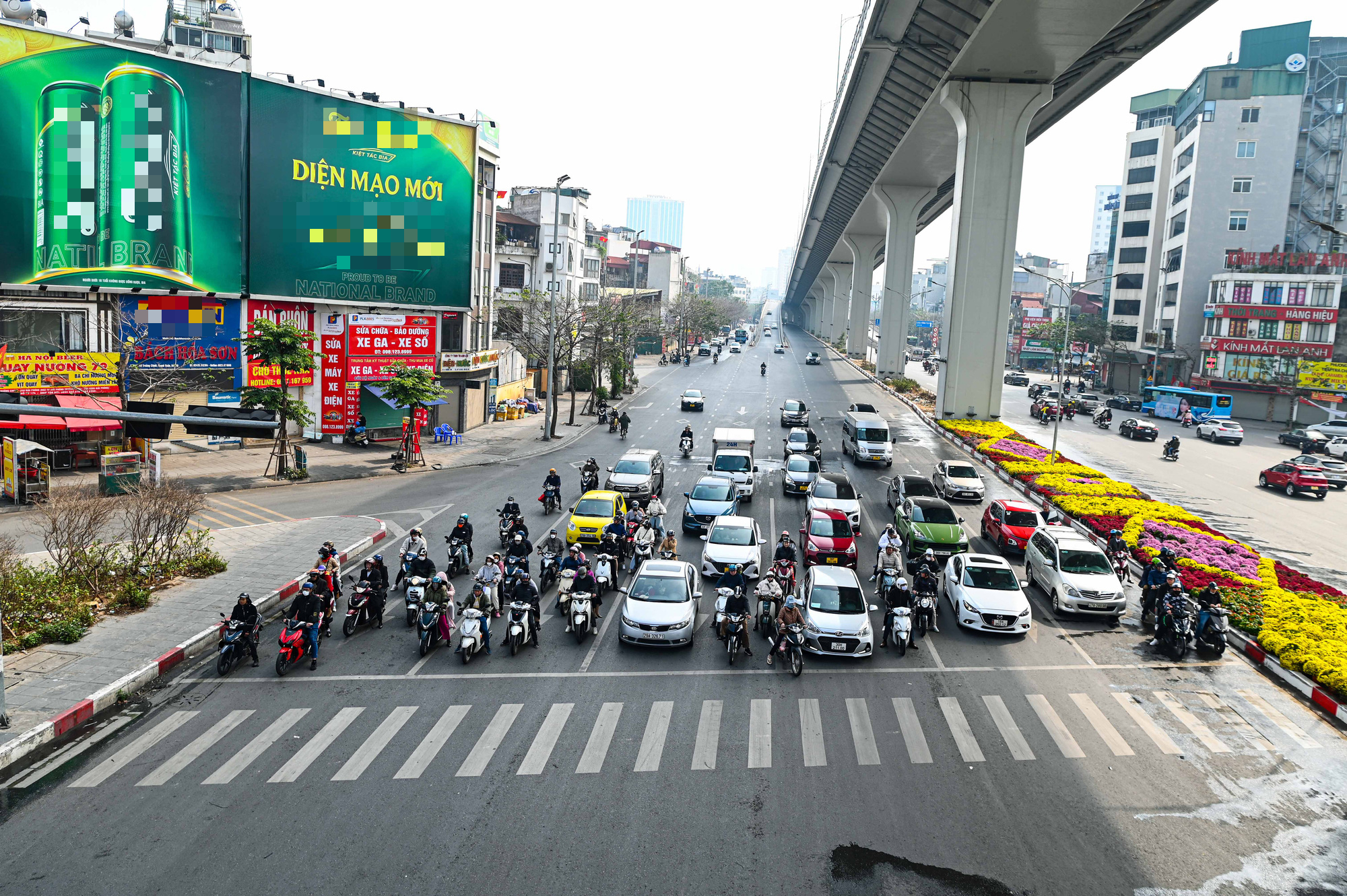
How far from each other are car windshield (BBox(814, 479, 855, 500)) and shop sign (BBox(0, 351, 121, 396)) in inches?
1059

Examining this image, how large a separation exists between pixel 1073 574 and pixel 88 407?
3389 cm

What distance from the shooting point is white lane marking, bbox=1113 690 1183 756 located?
43.9 feet

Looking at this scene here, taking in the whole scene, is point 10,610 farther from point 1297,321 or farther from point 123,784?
point 1297,321

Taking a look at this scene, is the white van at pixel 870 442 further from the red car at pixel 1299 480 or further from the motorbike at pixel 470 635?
the motorbike at pixel 470 635

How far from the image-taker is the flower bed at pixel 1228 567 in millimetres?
17031

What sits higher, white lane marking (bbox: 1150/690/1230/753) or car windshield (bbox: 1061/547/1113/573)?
car windshield (bbox: 1061/547/1113/573)

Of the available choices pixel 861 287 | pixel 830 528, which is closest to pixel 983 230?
pixel 830 528

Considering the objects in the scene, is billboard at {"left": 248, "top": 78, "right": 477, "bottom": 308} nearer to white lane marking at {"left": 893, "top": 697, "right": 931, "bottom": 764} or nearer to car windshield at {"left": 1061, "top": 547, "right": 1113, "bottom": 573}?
car windshield at {"left": 1061, "top": 547, "right": 1113, "bottom": 573}

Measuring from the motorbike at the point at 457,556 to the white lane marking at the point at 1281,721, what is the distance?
16.6 meters

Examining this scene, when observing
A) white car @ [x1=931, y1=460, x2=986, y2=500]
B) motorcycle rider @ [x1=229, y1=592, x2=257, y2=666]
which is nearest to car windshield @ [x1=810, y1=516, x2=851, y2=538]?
white car @ [x1=931, y1=460, x2=986, y2=500]

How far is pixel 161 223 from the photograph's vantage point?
3656 cm

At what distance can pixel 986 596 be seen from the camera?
19.0 meters

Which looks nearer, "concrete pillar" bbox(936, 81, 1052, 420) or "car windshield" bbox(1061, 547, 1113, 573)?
"car windshield" bbox(1061, 547, 1113, 573)

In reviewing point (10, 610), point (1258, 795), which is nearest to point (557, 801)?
point (1258, 795)
